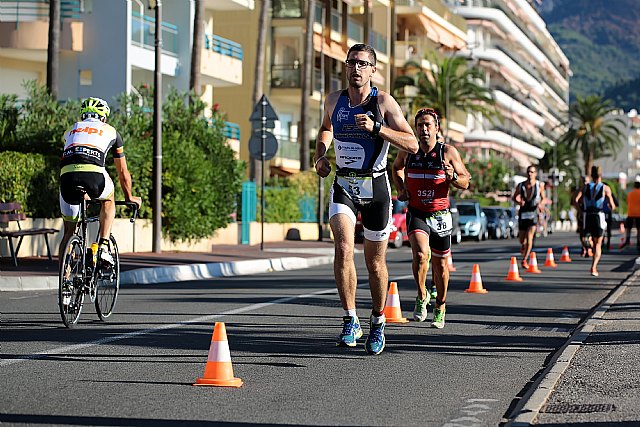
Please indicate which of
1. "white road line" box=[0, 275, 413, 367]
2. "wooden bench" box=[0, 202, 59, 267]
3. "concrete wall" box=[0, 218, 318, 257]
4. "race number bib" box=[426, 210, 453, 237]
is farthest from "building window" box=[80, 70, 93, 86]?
"race number bib" box=[426, 210, 453, 237]

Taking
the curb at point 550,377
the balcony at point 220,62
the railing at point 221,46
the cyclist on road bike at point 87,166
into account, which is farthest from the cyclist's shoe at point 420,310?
the railing at point 221,46

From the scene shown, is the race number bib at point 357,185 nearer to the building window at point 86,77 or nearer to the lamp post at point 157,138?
the lamp post at point 157,138

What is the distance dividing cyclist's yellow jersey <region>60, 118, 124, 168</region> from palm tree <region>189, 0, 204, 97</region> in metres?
27.7

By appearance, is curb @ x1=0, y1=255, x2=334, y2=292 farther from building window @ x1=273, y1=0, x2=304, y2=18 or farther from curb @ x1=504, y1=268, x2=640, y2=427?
building window @ x1=273, y1=0, x2=304, y2=18

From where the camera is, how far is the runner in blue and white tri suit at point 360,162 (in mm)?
9875

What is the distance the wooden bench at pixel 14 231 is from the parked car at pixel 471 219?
101 feet

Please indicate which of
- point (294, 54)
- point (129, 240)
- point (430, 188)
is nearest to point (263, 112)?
point (129, 240)

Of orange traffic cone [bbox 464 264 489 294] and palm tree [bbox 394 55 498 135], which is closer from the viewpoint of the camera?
orange traffic cone [bbox 464 264 489 294]

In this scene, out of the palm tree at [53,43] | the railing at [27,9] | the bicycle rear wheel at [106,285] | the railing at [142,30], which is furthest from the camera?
the railing at [142,30]

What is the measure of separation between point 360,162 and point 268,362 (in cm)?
163

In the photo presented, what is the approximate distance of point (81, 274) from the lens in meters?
11.8

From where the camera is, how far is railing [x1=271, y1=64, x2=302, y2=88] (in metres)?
59.8

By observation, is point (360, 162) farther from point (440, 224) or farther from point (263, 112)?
point (263, 112)

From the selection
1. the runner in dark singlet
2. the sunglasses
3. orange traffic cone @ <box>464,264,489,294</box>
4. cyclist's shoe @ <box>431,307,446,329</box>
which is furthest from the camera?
the runner in dark singlet
